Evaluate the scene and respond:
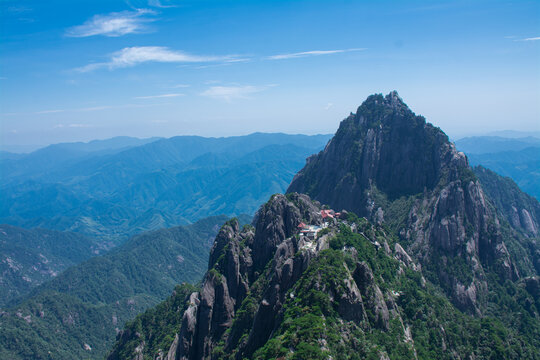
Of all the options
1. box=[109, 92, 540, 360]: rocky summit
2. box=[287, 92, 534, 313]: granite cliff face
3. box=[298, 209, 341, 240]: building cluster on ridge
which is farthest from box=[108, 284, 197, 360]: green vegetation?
box=[287, 92, 534, 313]: granite cliff face

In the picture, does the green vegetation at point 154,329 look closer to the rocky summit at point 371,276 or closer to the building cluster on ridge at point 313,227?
the rocky summit at point 371,276

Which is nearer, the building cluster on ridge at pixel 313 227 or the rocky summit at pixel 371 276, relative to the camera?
the rocky summit at pixel 371 276

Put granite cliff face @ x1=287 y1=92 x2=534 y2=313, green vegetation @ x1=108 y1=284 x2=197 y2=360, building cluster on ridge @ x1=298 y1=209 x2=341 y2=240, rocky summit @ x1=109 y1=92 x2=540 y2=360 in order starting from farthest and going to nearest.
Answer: granite cliff face @ x1=287 y1=92 x2=534 y2=313, green vegetation @ x1=108 y1=284 x2=197 y2=360, building cluster on ridge @ x1=298 y1=209 x2=341 y2=240, rocky summit @ x1=109 y1=92 x2=540 y2=360

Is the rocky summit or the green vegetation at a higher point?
the rocky summit

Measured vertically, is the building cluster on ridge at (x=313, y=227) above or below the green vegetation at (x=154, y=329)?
above

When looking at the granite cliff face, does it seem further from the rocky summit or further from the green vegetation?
the green vegetation

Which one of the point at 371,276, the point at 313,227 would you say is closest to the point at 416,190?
the point at 313,227

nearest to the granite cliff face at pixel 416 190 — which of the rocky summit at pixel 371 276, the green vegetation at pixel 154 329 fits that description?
the rocky summit at pixel 371 276

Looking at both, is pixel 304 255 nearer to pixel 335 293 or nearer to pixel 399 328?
pixel 335 293

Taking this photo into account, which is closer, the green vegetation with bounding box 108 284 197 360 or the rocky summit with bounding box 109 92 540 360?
the rocky summit with bounding box 109 92 540 360
